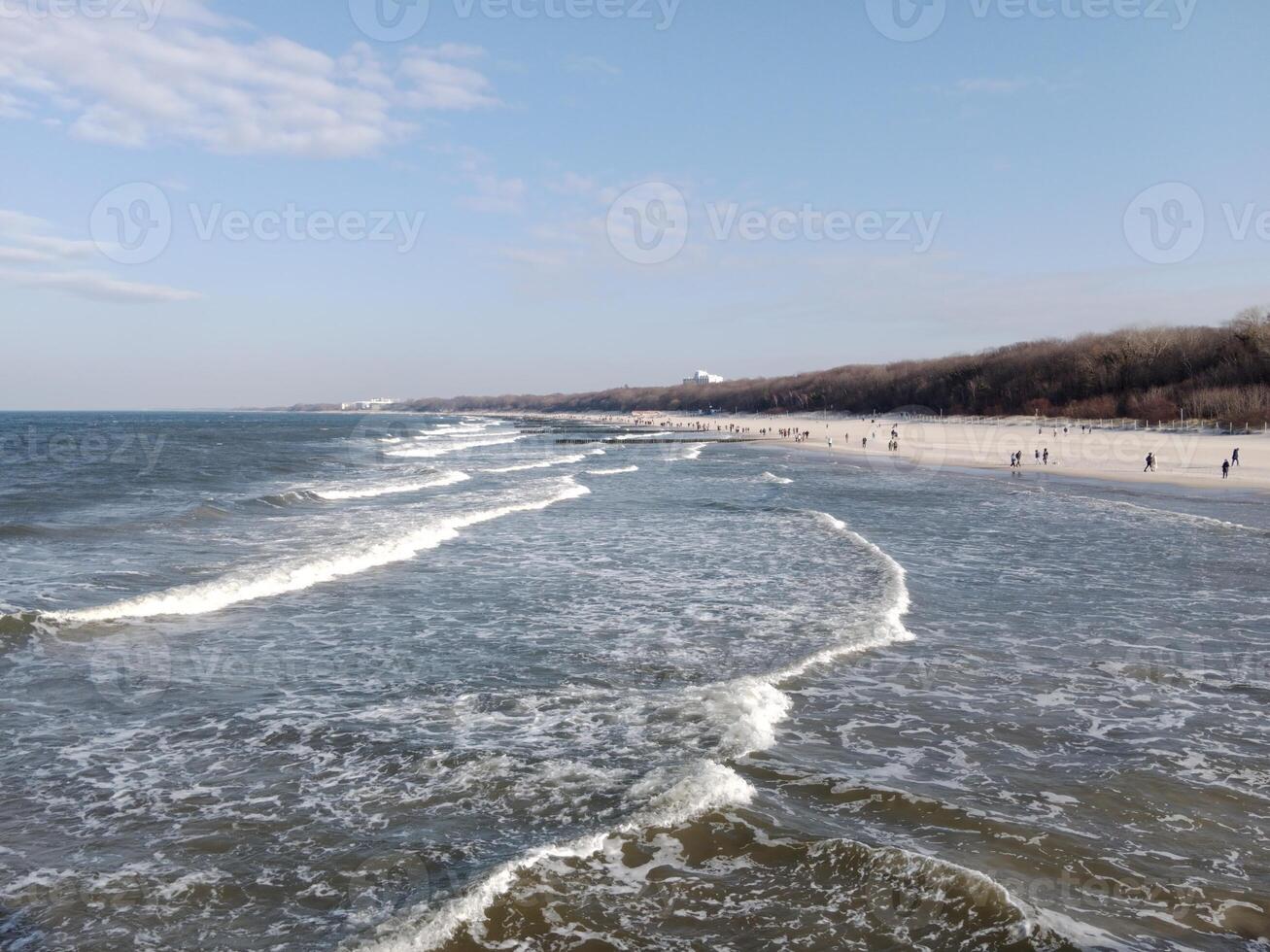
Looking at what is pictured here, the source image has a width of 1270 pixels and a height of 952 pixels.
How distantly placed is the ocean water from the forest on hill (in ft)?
188

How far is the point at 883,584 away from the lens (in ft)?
51.3

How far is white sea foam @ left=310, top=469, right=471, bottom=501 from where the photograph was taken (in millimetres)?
32188

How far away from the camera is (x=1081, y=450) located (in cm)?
5575

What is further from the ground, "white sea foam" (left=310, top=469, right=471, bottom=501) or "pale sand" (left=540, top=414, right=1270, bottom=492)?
"pale sand" (left=540, top=414, right=1270, bottom=492)

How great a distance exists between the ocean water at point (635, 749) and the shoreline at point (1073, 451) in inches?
900

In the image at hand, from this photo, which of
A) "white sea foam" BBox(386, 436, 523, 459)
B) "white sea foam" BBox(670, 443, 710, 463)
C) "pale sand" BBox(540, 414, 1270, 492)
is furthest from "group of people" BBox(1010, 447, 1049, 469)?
"white sea foam" BBox(386, 436, 523, 459)

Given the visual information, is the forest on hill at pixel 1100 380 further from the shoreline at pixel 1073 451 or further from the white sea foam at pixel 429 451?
the white sea foam at pixel 429 451

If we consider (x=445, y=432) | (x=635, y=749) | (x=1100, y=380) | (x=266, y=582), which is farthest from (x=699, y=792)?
(x=445, y=432)

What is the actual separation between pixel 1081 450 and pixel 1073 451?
0.68 m

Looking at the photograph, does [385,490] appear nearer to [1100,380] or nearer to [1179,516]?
[1179,516]

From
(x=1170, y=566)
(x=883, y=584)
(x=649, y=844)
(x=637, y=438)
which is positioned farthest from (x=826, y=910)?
(x=637, y=438)

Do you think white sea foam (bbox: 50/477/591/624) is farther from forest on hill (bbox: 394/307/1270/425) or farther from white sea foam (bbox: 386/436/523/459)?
forest on hill (bbox: 394/307/1270/425)

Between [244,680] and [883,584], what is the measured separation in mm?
11040

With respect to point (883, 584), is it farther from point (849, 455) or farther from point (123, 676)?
point (849, 455)
